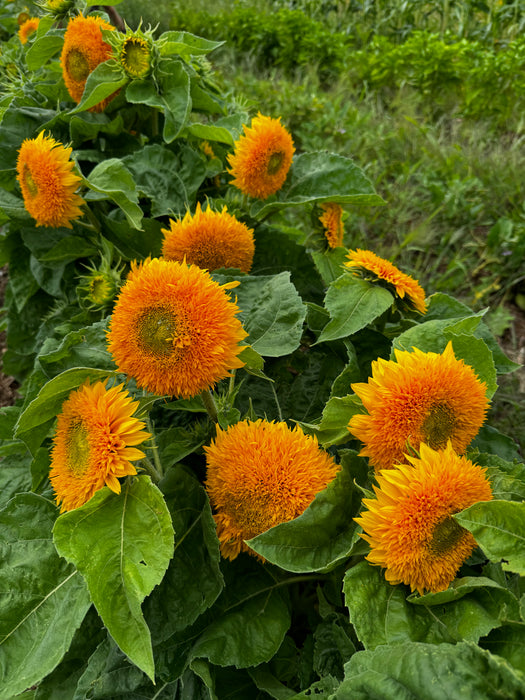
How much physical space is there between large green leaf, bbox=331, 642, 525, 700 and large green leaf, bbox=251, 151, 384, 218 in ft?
3.94

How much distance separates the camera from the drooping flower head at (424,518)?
0.93m

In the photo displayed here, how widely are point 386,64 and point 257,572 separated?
15.1 ft

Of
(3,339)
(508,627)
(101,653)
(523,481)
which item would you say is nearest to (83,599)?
(101,653)

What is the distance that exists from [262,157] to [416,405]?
0.84 m

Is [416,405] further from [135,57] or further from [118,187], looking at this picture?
[135,57]

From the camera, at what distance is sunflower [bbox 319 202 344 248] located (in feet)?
5.59

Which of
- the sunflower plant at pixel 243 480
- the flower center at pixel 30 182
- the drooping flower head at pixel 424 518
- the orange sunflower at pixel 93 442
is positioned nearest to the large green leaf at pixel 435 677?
the sunflower plant at pixel 243 480

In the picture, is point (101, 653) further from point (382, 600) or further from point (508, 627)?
point (508, 627)

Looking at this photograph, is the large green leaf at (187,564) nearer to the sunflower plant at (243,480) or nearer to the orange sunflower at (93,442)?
the sunflower plant at (243,480)

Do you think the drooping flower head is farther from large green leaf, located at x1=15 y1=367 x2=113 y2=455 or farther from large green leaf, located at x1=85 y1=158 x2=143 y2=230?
large green leaf, located at x1=85 y1=158 x2=143 y2=230

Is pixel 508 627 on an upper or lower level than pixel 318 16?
upper

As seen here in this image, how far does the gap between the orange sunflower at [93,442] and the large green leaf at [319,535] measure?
259 mm

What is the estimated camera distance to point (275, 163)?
1.60m

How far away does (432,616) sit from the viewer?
998 millimetres
